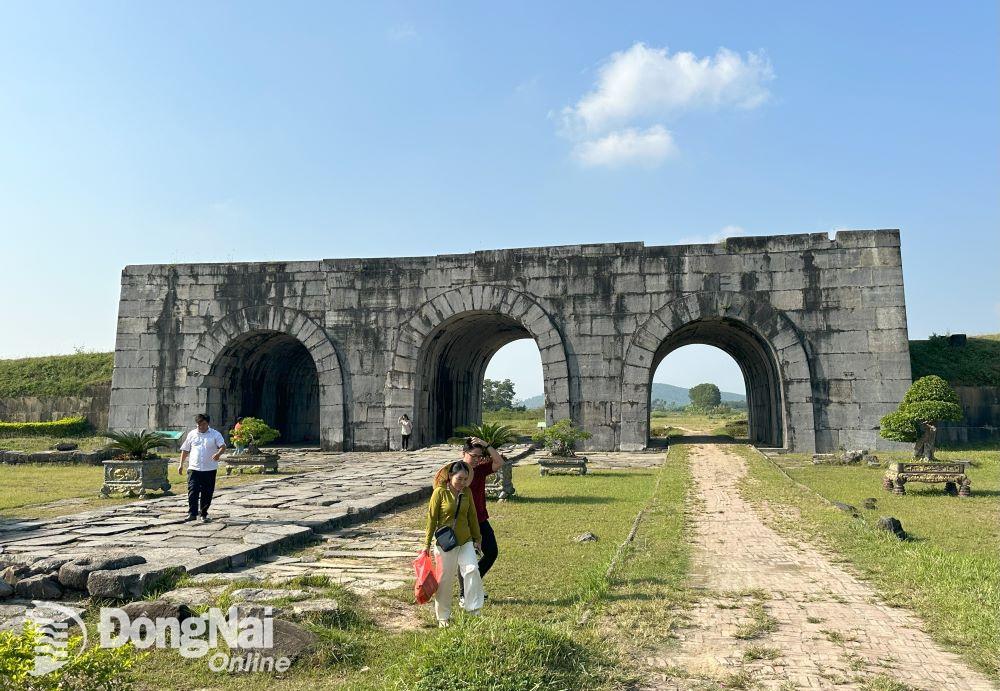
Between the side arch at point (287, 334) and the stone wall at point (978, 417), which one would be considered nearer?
the stone wall at point (978, 417)

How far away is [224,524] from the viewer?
8.23 m

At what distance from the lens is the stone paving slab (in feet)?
21.7

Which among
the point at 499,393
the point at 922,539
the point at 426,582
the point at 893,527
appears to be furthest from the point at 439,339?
the point at 499,393

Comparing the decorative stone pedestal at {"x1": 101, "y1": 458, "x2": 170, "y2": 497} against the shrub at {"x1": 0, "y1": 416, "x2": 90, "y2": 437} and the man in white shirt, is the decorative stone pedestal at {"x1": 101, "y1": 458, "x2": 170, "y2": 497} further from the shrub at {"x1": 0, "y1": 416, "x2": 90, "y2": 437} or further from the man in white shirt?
the shrub at {"x1": 0, "y1": 416, "x2": 90, "y2": 437}

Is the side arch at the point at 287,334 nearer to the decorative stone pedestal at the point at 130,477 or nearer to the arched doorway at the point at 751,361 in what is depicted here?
the decorative stone pedestal at the point at 130,477

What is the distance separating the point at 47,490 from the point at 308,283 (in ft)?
30.6

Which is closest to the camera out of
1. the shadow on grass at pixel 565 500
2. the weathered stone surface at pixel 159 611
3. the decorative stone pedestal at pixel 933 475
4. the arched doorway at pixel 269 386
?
the weathered stone surface at pixel 159 611

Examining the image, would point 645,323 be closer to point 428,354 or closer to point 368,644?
point 428,354

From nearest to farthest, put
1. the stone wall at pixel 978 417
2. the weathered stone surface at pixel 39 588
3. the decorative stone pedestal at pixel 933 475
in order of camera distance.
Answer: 1. the weathered stone surface at pixel 39 588
2. the decorative stone pedestal at pixel 933 475
3. the stone wall at pixel 978 417

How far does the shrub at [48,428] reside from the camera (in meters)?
22.3

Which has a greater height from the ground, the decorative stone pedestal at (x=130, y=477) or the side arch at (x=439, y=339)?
the side arch at (x=439, y=339)

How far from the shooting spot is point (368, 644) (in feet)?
14.4

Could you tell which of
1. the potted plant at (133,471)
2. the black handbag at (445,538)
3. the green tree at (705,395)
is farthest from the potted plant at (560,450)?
the green tree at (705,395)

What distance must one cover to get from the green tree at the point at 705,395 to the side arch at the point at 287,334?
77.0 metres
